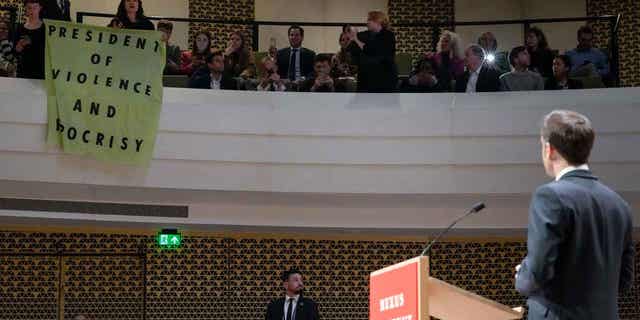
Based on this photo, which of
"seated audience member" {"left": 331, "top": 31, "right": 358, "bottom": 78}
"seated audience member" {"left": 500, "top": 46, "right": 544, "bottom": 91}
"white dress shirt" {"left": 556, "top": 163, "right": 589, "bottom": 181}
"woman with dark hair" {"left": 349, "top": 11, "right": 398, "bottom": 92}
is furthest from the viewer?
"seated audience member" {"left": 331, "top": 31, "right": 358, "bottom": 78}

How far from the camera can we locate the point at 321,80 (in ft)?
39.9

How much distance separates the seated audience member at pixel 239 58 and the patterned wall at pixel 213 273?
8.47 feet

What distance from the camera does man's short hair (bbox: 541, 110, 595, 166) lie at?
11.6ft

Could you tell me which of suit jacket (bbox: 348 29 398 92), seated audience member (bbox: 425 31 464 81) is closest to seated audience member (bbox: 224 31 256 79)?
suit jacket (bbox: 348 29 398 92)

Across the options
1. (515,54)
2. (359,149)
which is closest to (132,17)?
(359,149)

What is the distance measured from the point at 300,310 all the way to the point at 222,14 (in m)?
5.94

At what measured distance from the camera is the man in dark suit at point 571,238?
3482mm

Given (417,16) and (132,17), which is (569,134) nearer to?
(132,17)

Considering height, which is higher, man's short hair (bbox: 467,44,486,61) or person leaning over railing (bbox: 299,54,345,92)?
man's short hair (bbox: 467,44,486,61)

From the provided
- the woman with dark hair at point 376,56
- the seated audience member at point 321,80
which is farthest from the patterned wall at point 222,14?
the woman with dark hair at point 376,56

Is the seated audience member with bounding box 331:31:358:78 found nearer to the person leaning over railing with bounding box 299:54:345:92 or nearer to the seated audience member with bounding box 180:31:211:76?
the person leaning over railing with bounding box 299:54:345:92

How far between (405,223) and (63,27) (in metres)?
4.41

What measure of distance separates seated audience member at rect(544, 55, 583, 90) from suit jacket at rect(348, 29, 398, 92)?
5.85 ft

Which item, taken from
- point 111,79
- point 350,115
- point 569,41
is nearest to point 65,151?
point 111,79
